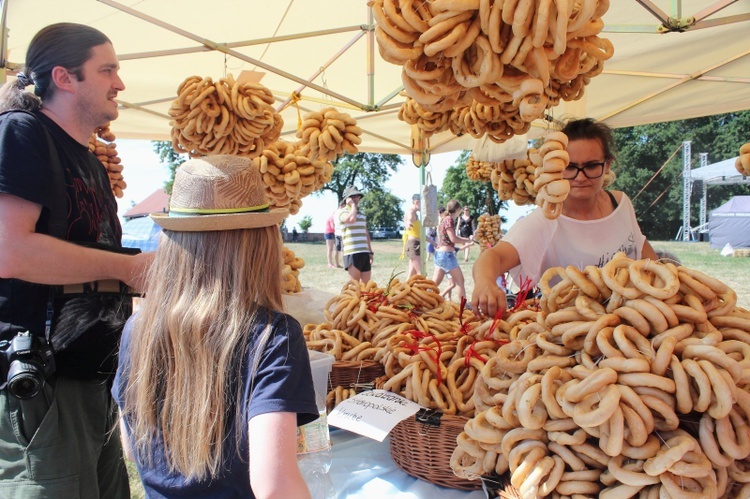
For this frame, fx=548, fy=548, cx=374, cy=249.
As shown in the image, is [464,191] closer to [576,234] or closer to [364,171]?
[364,171]

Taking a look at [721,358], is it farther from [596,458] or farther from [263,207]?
[263,207]

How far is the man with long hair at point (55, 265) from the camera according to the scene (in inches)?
56.2

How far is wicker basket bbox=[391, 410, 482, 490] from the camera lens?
1391mm

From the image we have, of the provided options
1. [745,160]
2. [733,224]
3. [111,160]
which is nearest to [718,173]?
[733,224]

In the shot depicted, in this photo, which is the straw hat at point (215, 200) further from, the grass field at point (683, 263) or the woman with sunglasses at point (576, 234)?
the grass field at point (683, 263)

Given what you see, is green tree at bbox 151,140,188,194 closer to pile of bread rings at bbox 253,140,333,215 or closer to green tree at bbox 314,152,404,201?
green tree at bbox 314,152,404,201

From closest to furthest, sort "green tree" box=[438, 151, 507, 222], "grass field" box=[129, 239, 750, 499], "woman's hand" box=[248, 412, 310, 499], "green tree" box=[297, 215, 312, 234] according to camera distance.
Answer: "woman's hand" box=[248, 412, 310, 499], "grass field" box=[129, 239, 750, 499], "green tree" box=[438, 151, 507, 222], "green tree" box=[297, 215, 312, 234]

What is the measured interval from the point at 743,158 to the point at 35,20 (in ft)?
12.9

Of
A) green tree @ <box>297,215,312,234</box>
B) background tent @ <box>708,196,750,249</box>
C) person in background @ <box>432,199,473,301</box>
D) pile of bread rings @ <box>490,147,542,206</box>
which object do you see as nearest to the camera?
pile of bread rings @ <box>490,147,542,206</box>

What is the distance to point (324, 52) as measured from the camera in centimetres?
459

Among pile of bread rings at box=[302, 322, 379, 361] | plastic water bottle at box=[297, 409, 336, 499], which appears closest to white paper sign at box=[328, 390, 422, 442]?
plastic water bottle at box=[297, 409, 336, 499]

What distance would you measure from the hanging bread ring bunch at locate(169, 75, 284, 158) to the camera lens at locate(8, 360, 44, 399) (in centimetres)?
131

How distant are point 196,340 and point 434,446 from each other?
70 cm

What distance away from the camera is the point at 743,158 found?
1.63 m
